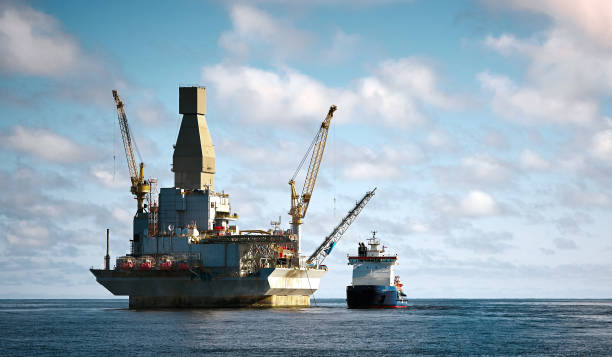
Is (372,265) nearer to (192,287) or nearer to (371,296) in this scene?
(371,296)

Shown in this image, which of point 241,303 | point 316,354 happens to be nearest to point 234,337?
point 316,354

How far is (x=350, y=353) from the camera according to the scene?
3130 inches

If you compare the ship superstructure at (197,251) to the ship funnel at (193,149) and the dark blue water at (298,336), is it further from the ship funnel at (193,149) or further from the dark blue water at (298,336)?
the dark blue water at (298,336)

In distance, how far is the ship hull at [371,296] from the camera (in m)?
152

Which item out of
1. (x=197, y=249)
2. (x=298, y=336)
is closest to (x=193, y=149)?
(x=197, y=249)

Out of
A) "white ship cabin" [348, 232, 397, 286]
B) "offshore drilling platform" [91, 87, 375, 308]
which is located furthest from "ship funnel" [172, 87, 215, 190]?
"white ship cabin" [348, 232, 397, 286]

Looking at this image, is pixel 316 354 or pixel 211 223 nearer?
pixel 316 354

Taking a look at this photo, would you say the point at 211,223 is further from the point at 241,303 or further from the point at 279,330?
the point at 279,330

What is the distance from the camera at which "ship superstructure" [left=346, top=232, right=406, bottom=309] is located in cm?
14888

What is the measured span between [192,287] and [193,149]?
26355 millimetres

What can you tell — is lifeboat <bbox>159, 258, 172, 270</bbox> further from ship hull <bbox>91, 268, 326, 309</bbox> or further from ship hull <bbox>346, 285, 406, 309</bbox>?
ship hull <bbox>346, 285, 406, 309</bbox>

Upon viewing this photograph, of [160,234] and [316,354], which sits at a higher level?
[160,234]

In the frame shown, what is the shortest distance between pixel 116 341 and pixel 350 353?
24.9m

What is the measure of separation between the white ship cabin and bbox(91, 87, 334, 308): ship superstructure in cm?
1216
